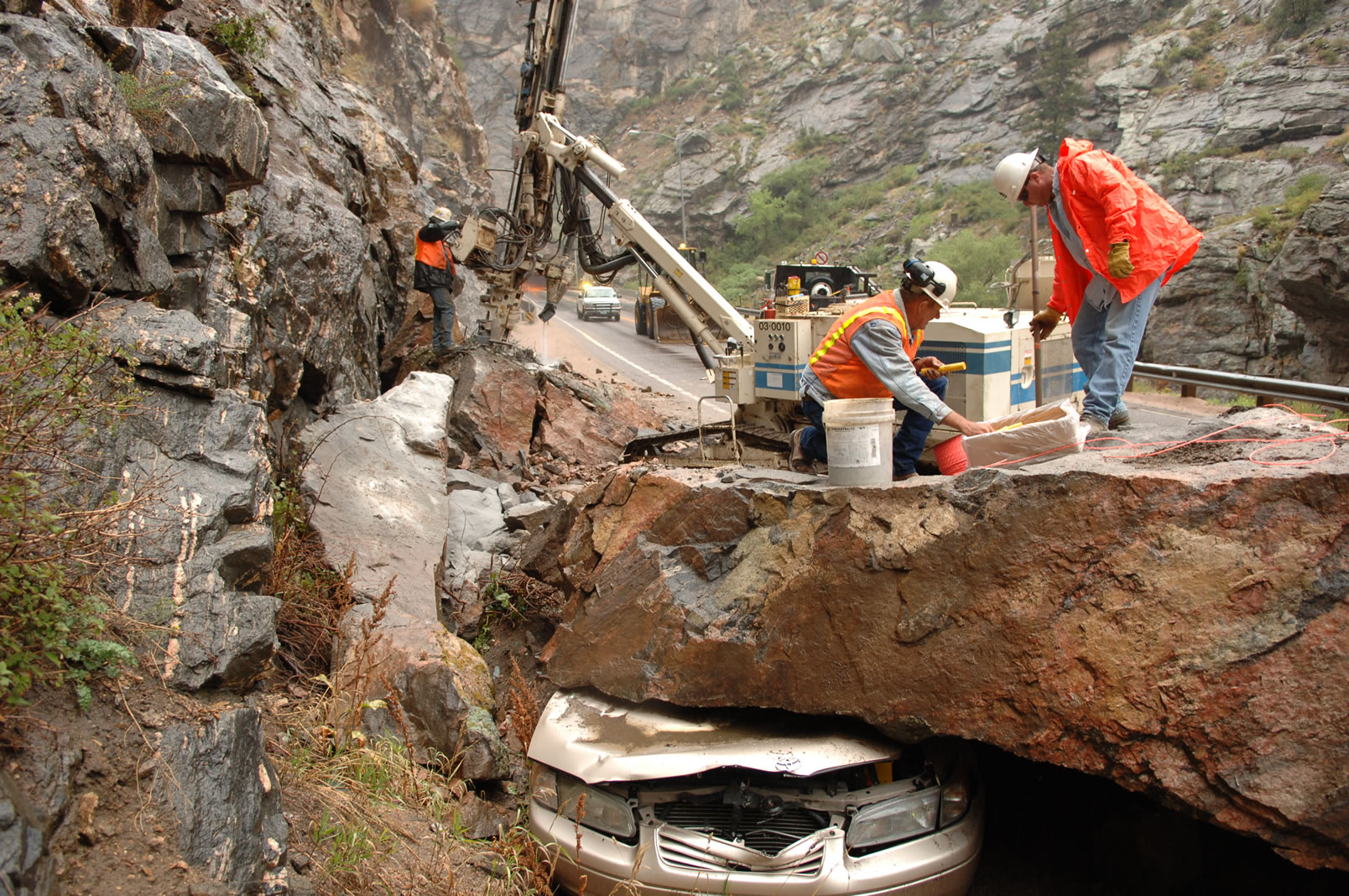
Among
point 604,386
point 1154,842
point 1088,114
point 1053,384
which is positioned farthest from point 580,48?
point 1154,842

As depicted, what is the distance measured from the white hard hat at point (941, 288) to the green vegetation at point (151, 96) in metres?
4.25

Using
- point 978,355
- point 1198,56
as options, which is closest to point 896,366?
point 978,355

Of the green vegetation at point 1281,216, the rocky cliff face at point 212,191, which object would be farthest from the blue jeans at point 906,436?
the green vegetation at point 1281,216

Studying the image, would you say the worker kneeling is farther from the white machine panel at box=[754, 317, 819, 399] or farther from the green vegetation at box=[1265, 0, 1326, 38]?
the green vegetation at box=[1265, 0, 1326, 38]

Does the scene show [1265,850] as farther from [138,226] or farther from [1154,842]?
[138,226]

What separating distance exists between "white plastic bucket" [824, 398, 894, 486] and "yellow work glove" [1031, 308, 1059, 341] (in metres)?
2.32

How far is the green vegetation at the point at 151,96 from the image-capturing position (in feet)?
16.6

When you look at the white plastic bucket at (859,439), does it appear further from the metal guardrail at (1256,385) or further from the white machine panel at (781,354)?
the metal guardrail at (1256,385)

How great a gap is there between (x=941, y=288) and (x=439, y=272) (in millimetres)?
8000

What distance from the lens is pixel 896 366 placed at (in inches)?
174

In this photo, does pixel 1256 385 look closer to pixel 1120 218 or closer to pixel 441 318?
pixel 1120 218

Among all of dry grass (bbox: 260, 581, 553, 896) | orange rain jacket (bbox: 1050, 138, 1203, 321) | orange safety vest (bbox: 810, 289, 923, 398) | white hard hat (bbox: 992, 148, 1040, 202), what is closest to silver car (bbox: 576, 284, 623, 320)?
white hard hat (bbox: 992, 148, 1040, 202)

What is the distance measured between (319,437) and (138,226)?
2346mm

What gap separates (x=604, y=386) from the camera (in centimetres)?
1343
